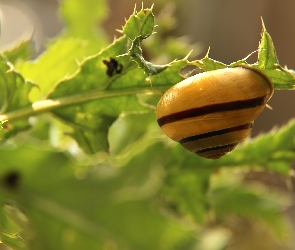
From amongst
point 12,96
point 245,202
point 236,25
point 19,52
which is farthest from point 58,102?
point 236,25

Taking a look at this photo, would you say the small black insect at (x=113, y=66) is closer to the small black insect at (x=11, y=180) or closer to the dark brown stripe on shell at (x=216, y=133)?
the dark brown stripe on shell at (x=216, y=133)

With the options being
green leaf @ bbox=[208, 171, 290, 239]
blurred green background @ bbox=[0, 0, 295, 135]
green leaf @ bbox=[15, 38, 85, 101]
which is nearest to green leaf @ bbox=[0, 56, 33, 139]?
green leaf @ bbox=[15, 38, 85, 101]

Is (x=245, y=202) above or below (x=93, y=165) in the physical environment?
below

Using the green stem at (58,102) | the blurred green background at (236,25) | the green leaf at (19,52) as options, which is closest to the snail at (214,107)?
the green stem at (58,102)

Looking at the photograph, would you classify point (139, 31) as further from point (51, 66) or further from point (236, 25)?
point (236, 25)

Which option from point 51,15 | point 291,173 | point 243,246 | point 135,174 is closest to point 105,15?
point 135,174

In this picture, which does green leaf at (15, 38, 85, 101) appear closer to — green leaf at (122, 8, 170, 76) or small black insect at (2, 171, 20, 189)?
small black insect at (2, 171, 20, 189)
